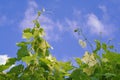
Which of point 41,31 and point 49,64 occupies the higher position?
point 41,31

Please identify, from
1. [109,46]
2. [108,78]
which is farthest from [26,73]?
[109,46]

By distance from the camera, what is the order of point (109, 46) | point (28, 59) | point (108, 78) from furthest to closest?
point (109, 46) < point (108, 78) < point (28, 59)

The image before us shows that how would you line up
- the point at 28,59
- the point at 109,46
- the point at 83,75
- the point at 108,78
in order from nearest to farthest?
the point at 28,59, the point at 83,75, the point at 108,78, the point at 109,46

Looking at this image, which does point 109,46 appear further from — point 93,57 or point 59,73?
point 59,73

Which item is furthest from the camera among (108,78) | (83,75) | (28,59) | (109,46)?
(109,46)

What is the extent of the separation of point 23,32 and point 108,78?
3.42ft

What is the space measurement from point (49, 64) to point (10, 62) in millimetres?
426

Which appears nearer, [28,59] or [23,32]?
[28,59]

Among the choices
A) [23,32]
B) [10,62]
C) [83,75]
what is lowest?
[83,75]

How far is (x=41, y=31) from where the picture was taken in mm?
3408

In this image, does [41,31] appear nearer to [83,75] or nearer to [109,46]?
[83,75]

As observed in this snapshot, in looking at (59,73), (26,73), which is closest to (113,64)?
(59,73)

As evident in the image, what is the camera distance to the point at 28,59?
3.23m

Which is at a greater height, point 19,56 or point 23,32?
point 23,32
